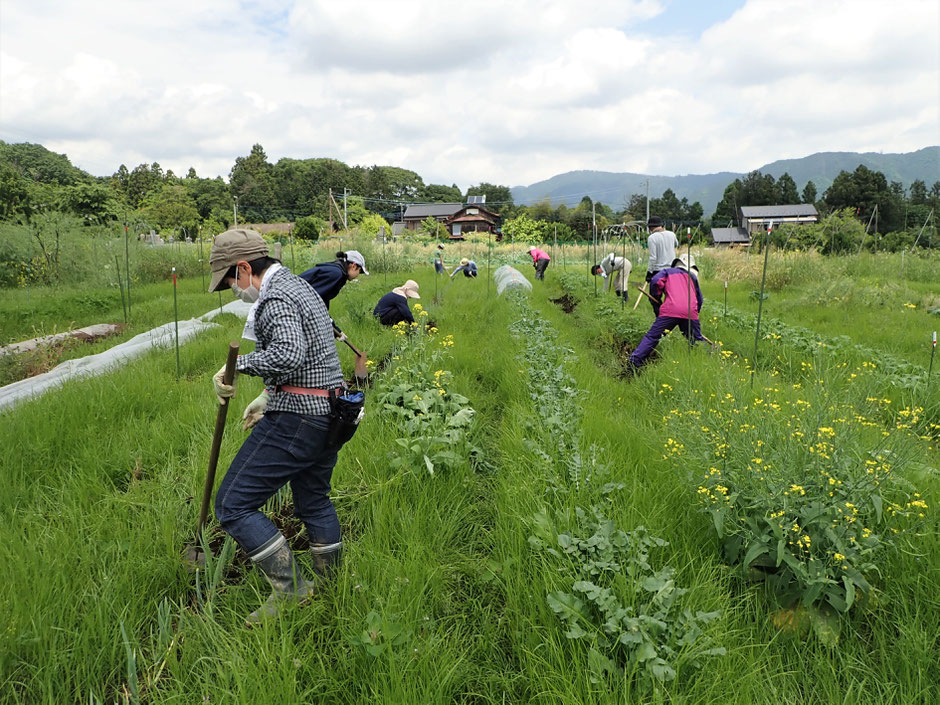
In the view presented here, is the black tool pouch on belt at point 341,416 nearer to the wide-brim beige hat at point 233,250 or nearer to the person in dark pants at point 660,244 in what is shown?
the wide-brim beige hat at point 233,250

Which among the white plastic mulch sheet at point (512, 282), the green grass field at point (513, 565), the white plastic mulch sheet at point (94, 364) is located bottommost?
the green grass field at point (513, 565)

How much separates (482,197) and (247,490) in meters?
87.9

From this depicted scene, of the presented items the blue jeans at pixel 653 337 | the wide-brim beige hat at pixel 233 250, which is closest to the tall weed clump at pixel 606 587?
the wide-brim beige hat at pixel 233 250

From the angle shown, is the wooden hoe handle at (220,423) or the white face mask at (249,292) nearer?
the wooden hoe handle at (220,423)

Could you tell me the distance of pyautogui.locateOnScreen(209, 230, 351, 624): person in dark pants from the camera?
215 centimetres

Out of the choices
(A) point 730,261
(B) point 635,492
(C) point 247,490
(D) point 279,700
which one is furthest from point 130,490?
(A) point 730,261

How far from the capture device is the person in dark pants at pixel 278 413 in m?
2.15

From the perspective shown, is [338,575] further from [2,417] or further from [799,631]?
[2,417]

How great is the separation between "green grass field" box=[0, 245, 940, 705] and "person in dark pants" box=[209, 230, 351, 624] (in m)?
0.16

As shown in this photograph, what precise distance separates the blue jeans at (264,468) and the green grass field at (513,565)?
186 mm

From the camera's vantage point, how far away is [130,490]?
10.0 ft

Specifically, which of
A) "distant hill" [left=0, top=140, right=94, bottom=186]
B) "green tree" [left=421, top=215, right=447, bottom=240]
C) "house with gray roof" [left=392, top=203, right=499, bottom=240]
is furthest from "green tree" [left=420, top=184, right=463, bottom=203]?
"distant hill" [left=0, top=140, right=94, bottom=186]

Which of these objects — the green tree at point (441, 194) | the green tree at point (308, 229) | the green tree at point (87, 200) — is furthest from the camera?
the green tree at point (441, 194)

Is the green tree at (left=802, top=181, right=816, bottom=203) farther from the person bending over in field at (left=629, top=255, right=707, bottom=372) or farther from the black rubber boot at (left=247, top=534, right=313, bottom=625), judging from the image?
the black rubber boot at (left=247, top=534, right=313, bottom=625)
